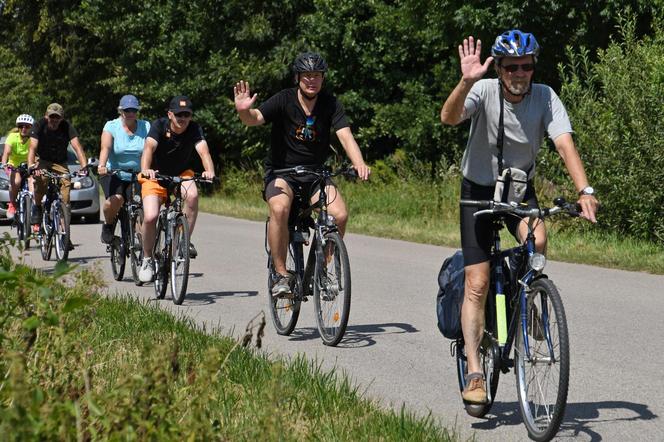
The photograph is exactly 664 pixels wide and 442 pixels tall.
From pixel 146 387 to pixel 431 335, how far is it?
5150 millimetres

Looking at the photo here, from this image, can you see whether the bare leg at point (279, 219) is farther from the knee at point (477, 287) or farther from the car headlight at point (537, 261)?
the car headlight at point (537, 261)

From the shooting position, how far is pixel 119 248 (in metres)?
12.3

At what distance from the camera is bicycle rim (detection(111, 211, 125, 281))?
1227cm

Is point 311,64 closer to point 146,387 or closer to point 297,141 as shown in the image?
point 297,141

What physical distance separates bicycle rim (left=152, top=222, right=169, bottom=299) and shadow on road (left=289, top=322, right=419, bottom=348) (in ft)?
7.02

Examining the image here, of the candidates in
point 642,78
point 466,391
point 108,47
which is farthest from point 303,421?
point 108,47

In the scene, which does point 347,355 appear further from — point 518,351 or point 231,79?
point 231,79

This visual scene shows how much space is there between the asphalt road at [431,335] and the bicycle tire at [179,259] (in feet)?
0.47

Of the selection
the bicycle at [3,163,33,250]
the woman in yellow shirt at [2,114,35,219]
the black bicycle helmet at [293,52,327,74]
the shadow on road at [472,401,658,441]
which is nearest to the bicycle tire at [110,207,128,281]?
the bicycle at [3,163,33,250]

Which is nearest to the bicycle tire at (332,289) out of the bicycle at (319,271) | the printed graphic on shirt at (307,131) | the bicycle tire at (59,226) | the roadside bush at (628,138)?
the bicycle at (319,271)

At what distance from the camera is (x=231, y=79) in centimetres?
2939

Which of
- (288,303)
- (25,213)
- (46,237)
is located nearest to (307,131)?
(288,303)

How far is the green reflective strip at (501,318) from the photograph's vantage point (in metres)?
5.62

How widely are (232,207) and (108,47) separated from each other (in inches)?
669
